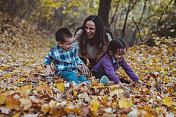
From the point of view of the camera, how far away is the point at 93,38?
2969mm

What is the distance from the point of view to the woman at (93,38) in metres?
2.74

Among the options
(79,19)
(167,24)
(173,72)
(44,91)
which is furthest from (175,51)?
(79,19)

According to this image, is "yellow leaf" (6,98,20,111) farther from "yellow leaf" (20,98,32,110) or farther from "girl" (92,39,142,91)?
"girl" (92,39,142,91)

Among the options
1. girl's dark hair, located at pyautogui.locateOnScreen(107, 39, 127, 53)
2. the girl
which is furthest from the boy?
girl's dark hair, located at pyautogui.locateOnScreen(107, 39, 127, 53)

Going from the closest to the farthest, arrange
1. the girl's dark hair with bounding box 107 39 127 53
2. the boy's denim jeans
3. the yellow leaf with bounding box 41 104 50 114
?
the yellow leaf with bounding box 41 104 50 114
the boy's denim jeans
the girl's dark hair with bounding box 107 39 127 53

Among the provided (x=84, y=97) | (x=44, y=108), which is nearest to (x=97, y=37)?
(x=84, y=97)

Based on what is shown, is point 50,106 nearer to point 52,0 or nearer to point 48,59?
point 48,59

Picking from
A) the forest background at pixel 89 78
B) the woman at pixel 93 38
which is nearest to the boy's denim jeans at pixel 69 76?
the forest background at pixel 89 78

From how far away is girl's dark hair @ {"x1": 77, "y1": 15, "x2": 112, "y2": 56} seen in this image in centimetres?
276

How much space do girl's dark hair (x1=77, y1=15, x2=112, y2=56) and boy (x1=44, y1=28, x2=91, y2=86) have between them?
52cm

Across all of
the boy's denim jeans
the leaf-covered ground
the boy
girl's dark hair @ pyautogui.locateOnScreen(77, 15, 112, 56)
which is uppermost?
girl's dark hair @ pyautogui.locateOnScreen(77, 15, 112, 56)

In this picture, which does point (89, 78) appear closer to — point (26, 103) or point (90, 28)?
point (90, 28)

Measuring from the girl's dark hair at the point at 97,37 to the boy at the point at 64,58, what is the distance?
0.52 m

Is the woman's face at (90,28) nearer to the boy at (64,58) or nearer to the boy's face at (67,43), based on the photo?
the boy at (64,58)
